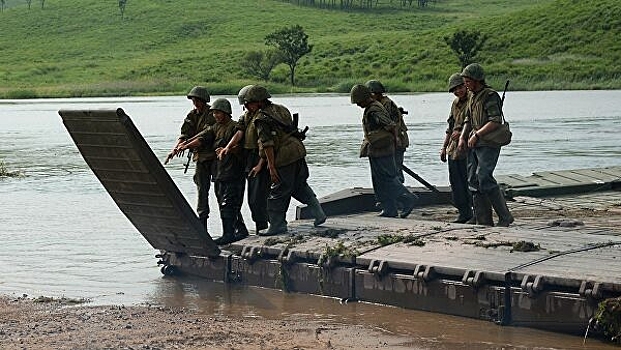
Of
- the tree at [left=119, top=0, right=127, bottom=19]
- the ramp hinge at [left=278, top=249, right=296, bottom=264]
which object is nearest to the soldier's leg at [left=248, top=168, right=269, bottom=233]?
the ramp hinge at [left=278, top=249, right=296, bottom=264]

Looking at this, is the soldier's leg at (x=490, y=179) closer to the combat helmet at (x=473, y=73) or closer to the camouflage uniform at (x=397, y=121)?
the combat helmet at (x=473, y=73)

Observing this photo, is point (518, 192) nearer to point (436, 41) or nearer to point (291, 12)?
point (436, 41)

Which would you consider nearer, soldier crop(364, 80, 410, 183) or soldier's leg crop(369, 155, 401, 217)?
soldier's leg crop(369, 155, 401, 217)

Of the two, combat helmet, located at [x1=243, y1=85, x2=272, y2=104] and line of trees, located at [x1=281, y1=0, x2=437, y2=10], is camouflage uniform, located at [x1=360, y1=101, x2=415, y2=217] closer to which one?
combat helmet, located at [x1=243, y1=85, x2=272, y2=104]

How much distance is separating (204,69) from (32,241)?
78.5 meters

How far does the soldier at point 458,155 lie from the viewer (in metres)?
13.0

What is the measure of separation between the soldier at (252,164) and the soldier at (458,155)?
200 cm

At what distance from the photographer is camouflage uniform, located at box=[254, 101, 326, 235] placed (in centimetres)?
1173

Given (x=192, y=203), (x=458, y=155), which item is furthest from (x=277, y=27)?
(x=458, y=155)

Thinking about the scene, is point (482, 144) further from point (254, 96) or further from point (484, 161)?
point (254, 96)

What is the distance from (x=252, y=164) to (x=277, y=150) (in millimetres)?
419

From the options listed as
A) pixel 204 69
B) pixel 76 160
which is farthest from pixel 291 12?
pixel 76 160

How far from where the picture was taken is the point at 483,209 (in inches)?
497

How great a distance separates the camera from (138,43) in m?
115
